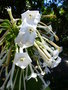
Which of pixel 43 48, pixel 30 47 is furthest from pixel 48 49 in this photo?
pixel 30 47

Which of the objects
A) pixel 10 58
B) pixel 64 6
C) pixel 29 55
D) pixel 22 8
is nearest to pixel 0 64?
pixel 10 58

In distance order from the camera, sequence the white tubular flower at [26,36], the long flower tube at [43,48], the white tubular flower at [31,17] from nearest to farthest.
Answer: the white tubular flower at [26,36] < the white tubular flower at [31,17] < the long flower tube at [43,48]

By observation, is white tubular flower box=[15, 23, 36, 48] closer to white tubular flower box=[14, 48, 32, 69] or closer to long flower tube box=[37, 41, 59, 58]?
white tubular flower box=[14, 48, 32, 69]

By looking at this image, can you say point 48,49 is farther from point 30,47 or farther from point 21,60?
point 21,60

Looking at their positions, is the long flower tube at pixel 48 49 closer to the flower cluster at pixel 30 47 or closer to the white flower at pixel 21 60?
the flower cluster at pixel 30 47

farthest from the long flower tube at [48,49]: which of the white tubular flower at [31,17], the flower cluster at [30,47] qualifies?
the white tubular flower at [31,17]

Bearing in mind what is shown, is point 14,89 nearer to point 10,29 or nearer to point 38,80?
point 38,80
